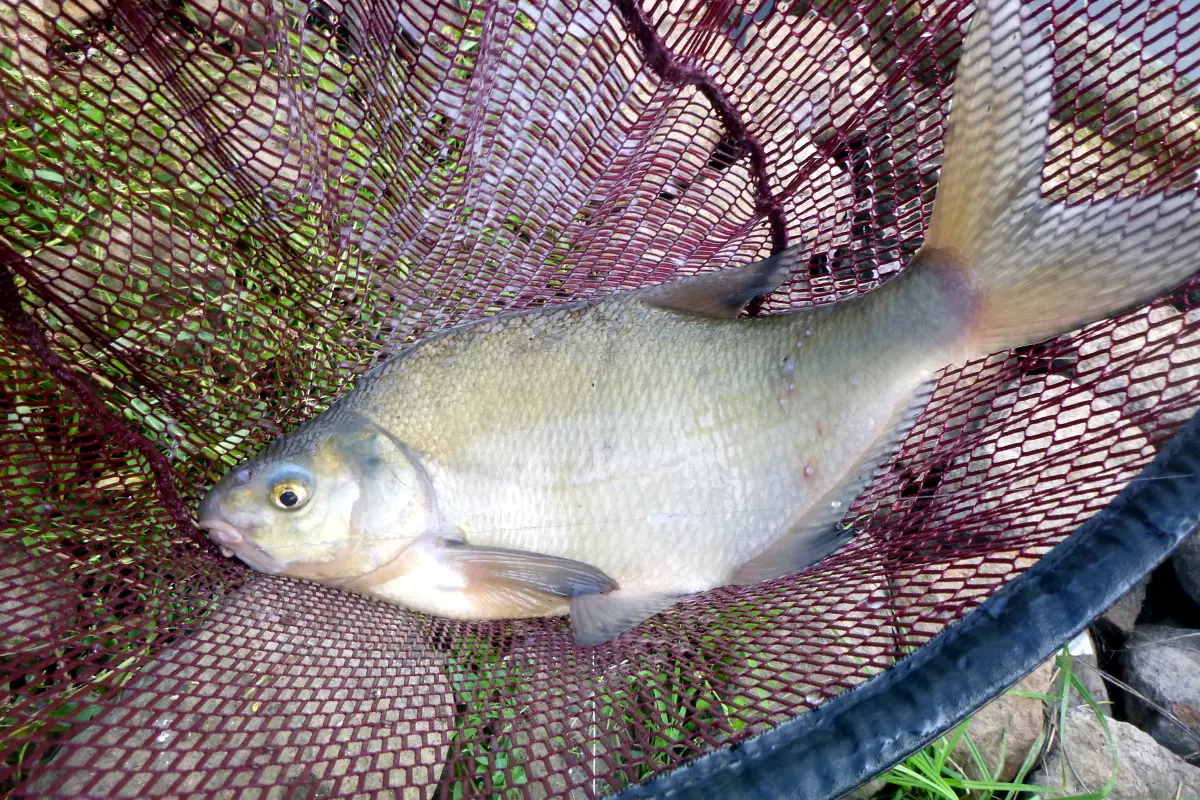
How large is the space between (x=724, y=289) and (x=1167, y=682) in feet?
5.41

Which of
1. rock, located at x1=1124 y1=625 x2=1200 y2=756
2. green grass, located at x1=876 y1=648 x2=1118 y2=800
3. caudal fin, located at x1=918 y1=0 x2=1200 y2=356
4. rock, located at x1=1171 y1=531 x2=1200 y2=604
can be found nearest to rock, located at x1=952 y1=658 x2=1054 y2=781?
green grass, located at x1=876 y1=648 x2=1118 y2=800

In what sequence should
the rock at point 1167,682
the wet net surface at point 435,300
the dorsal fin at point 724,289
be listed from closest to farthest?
the wet net surface at point 435,300
the dorsal fin at point 724,289
the rock at point 1167,682

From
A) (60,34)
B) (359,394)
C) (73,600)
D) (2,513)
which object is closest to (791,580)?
(359,394)

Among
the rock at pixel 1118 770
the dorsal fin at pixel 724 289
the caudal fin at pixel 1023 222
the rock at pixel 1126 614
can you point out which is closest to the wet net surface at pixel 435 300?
the caudal fin at pixel 1023 222

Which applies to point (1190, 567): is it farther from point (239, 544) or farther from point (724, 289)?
point (239, 544)

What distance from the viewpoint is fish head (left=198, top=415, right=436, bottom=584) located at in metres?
1.66

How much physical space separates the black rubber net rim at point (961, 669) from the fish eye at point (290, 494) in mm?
994

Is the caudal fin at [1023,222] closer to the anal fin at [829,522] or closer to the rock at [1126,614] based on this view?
the anal fin at [829,522]

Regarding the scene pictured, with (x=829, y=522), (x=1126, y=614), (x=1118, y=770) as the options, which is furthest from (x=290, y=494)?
(x=1126, y=614)

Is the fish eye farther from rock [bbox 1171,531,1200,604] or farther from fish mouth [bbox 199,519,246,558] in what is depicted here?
rock [bbox 1171,531,1200,604]

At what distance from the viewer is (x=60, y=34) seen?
1335 millimetres

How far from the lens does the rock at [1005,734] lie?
190cm

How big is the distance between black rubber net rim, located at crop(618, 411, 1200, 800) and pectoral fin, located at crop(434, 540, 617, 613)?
25.1 inches

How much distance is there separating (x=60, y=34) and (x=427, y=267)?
848 mm
